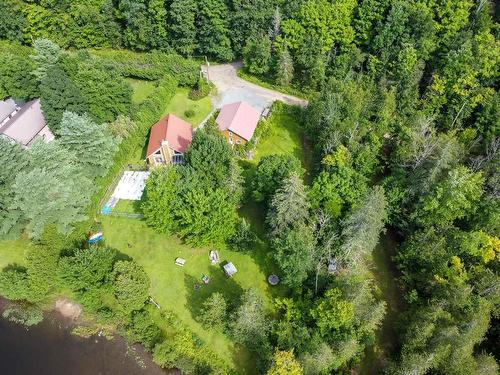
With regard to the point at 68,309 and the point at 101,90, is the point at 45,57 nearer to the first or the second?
the point at 101,90

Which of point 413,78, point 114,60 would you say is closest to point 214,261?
point 413,78

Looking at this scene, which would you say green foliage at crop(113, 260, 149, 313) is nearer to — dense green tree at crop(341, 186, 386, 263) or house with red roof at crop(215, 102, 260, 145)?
dense green tree at crop(341, 186, 386, 263)

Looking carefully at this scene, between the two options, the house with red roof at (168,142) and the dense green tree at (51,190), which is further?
the house with red roof at (168,142)

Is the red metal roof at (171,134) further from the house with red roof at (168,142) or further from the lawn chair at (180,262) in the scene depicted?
the lawn chair at (180,262)

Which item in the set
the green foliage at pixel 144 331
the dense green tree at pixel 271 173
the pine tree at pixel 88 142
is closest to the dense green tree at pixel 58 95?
the pine tree at pixel 88 142

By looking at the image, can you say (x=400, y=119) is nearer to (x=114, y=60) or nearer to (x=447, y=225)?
(x=447, y=225)

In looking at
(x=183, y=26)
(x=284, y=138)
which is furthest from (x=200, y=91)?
(x=284, y=138)
